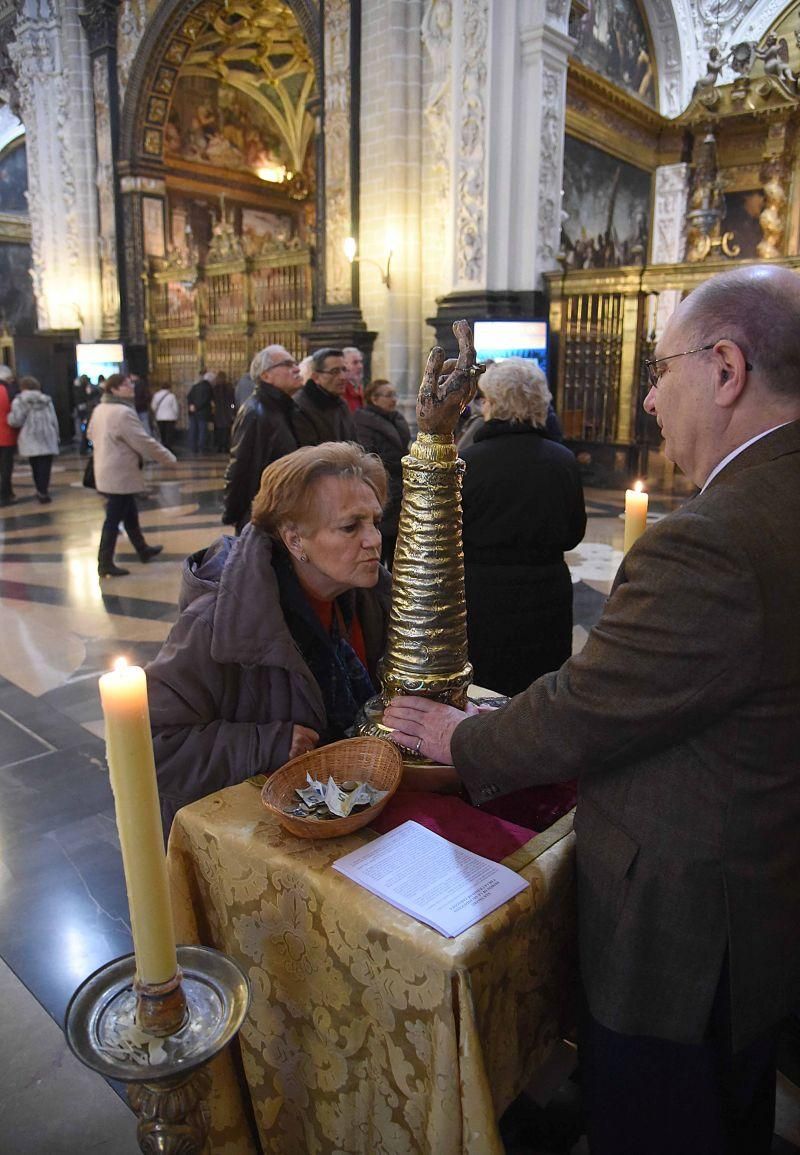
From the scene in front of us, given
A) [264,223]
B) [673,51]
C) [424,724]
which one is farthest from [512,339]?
[264,223]

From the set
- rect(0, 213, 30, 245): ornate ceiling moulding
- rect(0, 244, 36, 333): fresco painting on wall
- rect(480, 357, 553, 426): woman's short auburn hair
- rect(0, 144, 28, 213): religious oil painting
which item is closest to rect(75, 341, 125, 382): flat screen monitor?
rect(0, 244, 36, 333): fresco painting on wall

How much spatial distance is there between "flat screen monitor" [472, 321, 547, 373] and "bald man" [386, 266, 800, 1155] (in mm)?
8836

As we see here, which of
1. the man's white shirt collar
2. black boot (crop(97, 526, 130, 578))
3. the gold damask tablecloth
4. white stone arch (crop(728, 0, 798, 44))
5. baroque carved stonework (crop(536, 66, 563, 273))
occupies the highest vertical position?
white stone arch (crop(728, 0, 798, 44))

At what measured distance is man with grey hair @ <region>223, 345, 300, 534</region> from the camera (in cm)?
462

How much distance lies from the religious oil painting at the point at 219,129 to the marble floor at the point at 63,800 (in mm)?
13648

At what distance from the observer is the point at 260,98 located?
19469 mm

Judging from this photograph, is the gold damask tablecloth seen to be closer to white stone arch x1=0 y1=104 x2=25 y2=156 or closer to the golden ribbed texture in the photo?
the golden ribbed texture

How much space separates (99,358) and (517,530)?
14.7 meters

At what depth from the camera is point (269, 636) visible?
1.65 m

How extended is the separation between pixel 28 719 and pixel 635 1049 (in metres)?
3.41

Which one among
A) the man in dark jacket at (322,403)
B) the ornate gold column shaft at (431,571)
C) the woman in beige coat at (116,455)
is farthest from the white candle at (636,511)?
the woman in beige coat at (116,455)

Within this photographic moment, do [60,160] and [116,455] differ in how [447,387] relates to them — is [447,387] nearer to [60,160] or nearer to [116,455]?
[116,455]

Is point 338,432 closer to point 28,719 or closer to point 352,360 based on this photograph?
point 352,360

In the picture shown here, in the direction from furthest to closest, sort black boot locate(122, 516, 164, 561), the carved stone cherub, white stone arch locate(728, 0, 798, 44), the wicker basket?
white stone arch locate(728, 0, 798, 44) < the carved stone cherub < black boot locate(122, 516, 164, 561) < the wicker basket
